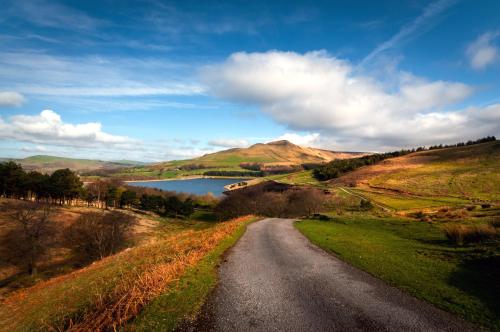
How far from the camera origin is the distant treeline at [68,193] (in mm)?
98250

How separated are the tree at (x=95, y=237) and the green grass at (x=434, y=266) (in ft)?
170

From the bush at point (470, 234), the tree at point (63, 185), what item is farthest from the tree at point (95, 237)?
the bush at point (470, 234)

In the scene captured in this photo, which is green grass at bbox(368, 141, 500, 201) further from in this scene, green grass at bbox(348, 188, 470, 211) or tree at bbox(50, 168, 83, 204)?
tree at bbox(50, 168, 83, 204)

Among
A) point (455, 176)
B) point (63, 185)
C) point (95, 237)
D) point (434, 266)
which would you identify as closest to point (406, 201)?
point (455, 176)

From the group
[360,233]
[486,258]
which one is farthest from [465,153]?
[486,258]

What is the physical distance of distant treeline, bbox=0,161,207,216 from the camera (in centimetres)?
9825

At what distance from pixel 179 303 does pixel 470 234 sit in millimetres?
17869

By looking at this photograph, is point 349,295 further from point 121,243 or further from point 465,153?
point 465,153

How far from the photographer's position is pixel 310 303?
9.44 metres

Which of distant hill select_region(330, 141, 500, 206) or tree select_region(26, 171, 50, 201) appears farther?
tree select_region(26, 171, 50, 201)

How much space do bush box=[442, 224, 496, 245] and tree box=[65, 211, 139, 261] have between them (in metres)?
56.6

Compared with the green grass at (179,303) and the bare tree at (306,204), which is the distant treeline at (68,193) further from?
the green grass at (179,303)

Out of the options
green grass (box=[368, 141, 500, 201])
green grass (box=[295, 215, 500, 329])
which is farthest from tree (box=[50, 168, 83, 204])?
green grass (box=[368, 141, 500, 201])

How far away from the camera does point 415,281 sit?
1119cm
